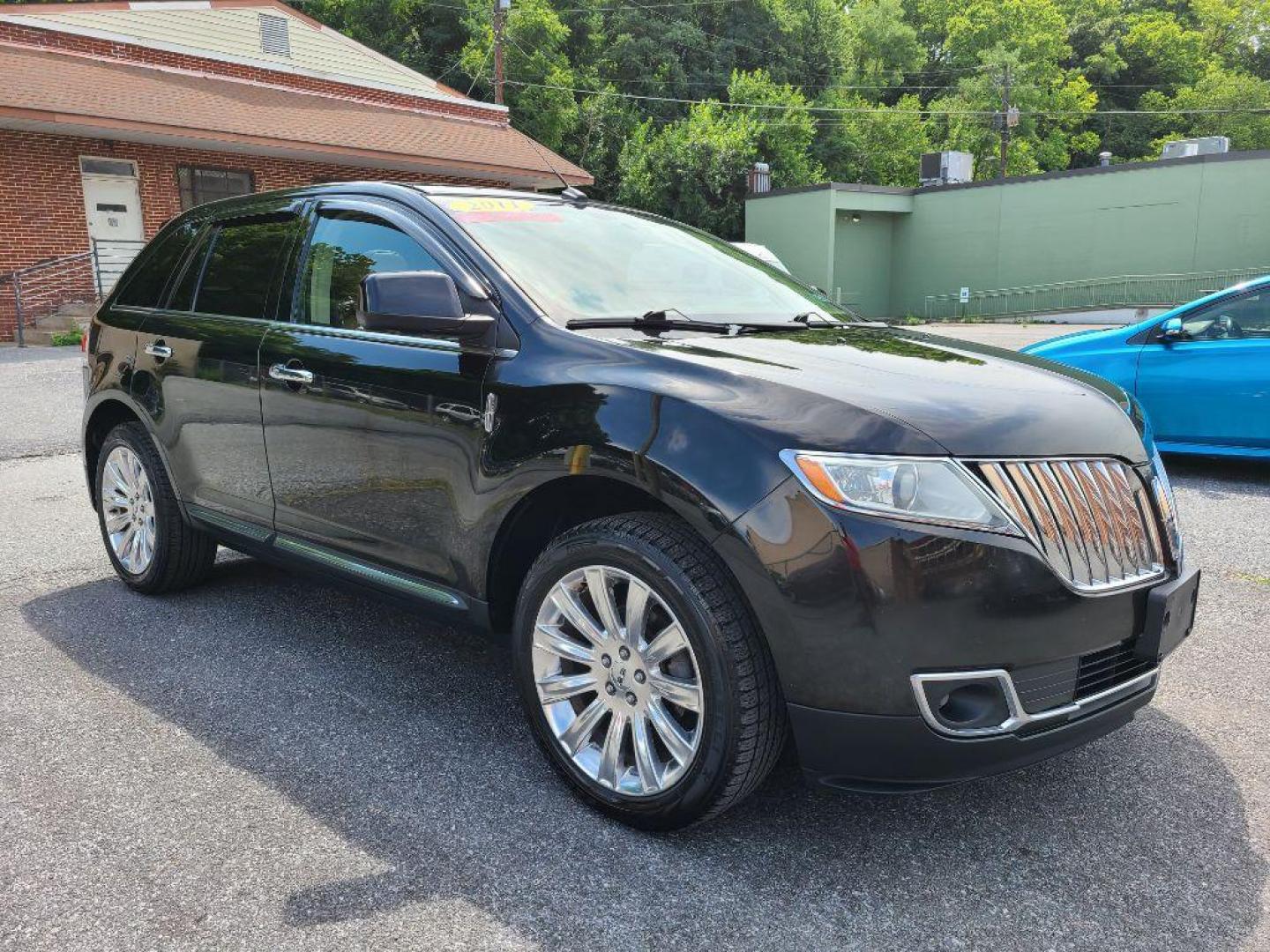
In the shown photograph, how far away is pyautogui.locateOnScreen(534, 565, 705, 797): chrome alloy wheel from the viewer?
2.54 meters

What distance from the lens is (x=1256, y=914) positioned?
2297 millimetres

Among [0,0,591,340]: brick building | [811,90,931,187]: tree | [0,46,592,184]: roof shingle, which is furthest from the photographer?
[811,90,931,187]: tree

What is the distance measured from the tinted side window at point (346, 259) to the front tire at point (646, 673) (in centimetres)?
126

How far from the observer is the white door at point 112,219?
60.9 ft

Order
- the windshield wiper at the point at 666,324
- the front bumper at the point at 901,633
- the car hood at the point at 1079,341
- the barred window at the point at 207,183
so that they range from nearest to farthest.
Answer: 1. the front bumper at the point at 901,633
2. the windshield wiper at the point at 666,324
3. the car hood at the point at 1079,341
4. the barred window at the point at 207,183

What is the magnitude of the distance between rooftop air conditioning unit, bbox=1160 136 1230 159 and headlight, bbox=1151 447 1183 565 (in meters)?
36.9

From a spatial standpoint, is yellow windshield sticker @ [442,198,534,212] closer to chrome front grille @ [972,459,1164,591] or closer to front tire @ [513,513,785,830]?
front tire @ [513,513,785,830]

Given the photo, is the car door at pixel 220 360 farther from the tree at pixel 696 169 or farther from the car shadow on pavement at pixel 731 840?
the tree at pixel 696 169

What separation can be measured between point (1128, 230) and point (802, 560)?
36.7 meters

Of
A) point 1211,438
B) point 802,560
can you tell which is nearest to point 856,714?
point 802,560

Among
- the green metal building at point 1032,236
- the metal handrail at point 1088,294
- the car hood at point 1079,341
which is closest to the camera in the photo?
the car hood at point 1079,341

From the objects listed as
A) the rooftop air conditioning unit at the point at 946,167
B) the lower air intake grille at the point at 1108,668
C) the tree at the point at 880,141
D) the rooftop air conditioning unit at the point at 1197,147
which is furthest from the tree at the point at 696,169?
the lower air intake grille at the point at 1108,668

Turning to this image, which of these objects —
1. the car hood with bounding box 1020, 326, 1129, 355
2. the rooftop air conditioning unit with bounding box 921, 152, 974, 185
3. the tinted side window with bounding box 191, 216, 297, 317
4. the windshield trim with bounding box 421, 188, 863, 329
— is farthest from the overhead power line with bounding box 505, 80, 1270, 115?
the windshield trim with bounding box 421, 188, 863, 329

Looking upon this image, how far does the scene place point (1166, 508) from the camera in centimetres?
272
